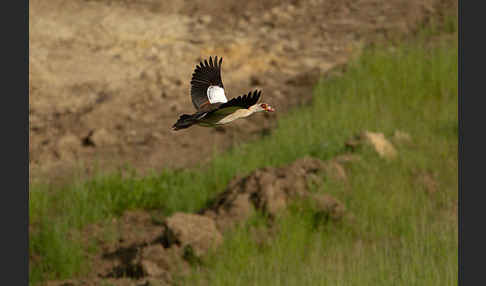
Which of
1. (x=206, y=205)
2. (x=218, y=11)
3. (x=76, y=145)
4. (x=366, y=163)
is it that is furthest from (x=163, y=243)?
(x=218, y=11)

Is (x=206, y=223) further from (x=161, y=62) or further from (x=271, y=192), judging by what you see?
(x=161, y=62)

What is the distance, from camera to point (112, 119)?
25.8 feet

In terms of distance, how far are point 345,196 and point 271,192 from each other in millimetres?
620

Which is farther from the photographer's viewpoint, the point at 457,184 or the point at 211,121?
the point at 457,184

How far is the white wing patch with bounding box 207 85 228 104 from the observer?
2.08 meters

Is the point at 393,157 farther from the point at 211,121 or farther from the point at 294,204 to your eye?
the point at 211,121

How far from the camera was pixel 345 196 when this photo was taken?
5625 millimetres

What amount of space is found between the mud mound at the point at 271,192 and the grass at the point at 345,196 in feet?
0.37

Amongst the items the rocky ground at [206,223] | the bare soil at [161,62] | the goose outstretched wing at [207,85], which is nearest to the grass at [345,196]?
the rocky ground at [206,223]

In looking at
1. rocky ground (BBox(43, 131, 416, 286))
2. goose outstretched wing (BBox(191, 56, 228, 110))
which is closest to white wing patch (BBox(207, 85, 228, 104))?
goose outstretched wing (BBox(191, 56, 228, 110))

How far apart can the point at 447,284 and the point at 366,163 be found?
188 centimetres

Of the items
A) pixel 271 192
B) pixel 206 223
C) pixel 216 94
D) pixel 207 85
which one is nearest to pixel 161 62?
pixel 271 192

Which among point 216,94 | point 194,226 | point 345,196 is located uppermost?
point 216,94

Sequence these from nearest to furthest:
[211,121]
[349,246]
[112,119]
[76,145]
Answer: [211,121] → [349,246] → [76,145] → [112,119]
